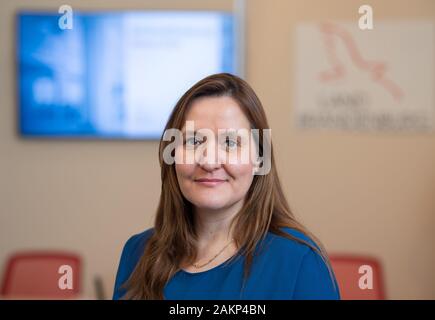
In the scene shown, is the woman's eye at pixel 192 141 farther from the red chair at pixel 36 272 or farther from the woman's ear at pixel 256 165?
the red chair at pixel 36 272

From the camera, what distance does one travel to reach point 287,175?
1355 mm

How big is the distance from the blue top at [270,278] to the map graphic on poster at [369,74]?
34.6 inches

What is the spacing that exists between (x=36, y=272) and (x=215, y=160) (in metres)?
1.12

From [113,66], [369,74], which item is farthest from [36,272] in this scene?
[369,74]

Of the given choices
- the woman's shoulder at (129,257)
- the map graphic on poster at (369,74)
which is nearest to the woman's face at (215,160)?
the woman's shoulder at (129,257)

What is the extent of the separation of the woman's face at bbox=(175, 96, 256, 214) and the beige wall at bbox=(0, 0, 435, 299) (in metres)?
0.75

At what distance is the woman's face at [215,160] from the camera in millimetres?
470

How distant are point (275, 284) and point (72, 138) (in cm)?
110

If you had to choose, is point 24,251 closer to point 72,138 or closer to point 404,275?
point 72,138

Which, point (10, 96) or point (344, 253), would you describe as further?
point (10, 96)

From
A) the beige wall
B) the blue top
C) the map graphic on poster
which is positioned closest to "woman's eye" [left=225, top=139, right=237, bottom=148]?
the blue top

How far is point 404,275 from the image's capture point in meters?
1.43

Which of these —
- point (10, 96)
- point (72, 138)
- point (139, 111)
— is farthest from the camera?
point (10, 96)
